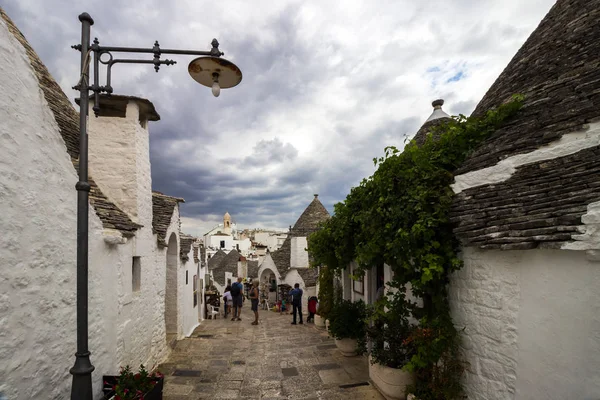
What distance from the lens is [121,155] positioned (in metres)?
6.68

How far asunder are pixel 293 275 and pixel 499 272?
17893 mm

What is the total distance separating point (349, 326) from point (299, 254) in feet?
43.8

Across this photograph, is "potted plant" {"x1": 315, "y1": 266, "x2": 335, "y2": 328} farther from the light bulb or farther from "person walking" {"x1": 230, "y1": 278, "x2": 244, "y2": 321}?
the light bulb

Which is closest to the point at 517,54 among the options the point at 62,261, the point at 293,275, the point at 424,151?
the point at 424,151

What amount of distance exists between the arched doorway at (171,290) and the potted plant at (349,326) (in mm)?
5107

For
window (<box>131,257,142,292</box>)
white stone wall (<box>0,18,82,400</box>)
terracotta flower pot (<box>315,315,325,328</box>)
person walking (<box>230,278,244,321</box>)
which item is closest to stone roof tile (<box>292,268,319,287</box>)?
person walking (<box>230,278,244,321</box>)

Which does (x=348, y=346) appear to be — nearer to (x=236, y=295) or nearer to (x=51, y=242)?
(x=51, y=242)

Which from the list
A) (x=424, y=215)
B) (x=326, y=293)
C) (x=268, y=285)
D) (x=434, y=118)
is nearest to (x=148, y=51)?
(x=424, y=215)

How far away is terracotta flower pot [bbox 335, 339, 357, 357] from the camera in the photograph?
7805 millimetres

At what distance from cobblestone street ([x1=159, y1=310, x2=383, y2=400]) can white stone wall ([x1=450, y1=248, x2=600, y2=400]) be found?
249 centimetres

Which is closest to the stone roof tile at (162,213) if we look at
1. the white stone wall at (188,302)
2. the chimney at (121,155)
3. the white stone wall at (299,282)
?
the chimney at (121,155)

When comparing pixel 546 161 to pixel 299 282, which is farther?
pixel 299 282

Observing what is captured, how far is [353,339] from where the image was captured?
777cm

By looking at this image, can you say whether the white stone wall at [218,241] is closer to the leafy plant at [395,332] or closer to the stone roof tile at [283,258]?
the stone roof tile at [283,258]
